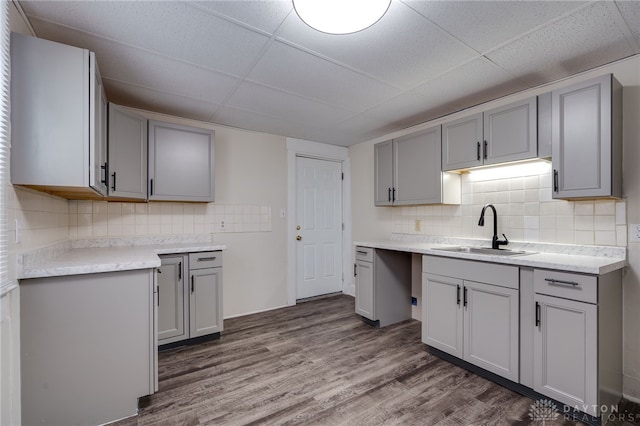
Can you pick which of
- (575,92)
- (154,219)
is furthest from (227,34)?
(575,92)

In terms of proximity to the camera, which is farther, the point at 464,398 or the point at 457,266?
the point at 457,266

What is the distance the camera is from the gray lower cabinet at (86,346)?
1554 mm

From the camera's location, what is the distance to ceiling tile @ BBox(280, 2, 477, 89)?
1.69 metres

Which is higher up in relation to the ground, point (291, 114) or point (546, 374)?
point (291, 114)

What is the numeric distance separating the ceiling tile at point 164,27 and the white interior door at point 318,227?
2.24m

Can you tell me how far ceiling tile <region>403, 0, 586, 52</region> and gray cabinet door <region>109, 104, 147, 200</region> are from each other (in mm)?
2339

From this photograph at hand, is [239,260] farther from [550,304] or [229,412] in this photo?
[550,304]

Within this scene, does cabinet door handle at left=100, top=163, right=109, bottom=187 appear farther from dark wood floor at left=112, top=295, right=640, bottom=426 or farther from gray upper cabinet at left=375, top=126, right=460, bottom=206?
gray upper cabinet at left=375, top=126, right=460, bottom=206

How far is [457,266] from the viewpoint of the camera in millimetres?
2350

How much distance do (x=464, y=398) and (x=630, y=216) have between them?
5.43ft

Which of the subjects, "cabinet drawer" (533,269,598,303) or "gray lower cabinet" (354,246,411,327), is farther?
"gray lower cabinet" (354,246,411,327)

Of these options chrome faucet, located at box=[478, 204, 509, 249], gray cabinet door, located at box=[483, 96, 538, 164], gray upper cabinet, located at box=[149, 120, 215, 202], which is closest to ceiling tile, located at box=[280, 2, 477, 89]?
gray cabinet door, located at box=[483, 96, 538, 164]

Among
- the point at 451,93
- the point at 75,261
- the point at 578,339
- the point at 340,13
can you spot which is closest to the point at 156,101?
the point at 75,261

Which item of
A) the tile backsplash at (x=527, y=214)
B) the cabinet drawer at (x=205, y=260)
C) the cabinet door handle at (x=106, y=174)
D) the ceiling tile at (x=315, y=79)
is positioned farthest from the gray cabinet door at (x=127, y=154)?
the tile backsplash at (x=527, y=214)
